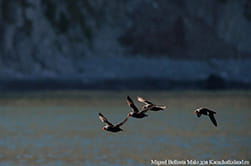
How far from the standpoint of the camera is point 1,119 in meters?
53.6

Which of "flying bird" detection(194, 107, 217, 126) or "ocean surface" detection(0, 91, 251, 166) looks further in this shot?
"ocean surface" detection(0, 91, 251, 166)

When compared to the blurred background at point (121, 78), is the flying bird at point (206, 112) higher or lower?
lower

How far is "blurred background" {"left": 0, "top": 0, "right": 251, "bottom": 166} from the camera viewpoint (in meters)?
39.1

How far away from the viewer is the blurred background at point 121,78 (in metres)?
39.1

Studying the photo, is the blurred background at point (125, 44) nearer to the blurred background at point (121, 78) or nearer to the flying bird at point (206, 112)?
the blurred background at point (121, 78)

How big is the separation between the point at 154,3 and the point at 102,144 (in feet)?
283

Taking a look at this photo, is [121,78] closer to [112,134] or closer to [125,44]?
[125,44]

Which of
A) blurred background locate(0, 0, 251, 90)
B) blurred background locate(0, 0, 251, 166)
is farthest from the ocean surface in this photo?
blurred background locate(0, 0, 251, 90)

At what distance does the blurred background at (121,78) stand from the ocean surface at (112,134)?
0.06 meters

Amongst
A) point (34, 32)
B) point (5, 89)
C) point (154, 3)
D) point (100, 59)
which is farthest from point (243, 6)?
point (5, 89)

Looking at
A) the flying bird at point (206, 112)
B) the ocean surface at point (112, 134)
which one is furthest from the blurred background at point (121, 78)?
the flying bird at point (206, 112)

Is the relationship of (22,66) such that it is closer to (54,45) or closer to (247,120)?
(54,45)

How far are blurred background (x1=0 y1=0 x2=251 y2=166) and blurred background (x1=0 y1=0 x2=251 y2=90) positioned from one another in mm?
132

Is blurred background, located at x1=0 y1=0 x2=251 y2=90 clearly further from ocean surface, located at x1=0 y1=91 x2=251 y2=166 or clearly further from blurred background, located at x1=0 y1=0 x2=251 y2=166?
ocean surface, located at x1=0 y1=91 x2=251 y2=166
